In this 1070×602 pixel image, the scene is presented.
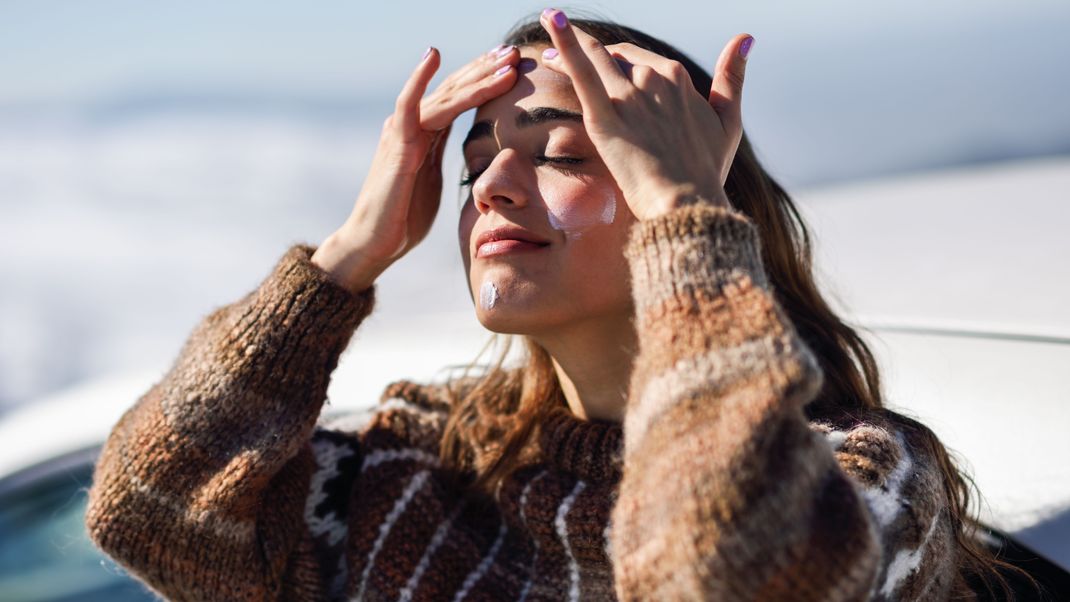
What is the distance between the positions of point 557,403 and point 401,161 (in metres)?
0.46

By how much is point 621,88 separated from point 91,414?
1.67m

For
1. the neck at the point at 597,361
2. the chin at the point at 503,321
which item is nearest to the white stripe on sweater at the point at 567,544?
the neck at the point at 597,361

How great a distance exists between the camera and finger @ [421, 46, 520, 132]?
5.59 feet

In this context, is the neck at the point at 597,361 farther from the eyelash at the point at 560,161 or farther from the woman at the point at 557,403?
the eyelash at the point at 560,161

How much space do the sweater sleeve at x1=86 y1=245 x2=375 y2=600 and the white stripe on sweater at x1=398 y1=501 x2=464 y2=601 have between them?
17cm

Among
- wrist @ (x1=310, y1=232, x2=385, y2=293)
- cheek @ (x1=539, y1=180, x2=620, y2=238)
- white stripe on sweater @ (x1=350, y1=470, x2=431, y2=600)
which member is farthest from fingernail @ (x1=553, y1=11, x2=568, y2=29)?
white stripe on sweater @ (x1=350, y1=470, x2=431, y2=600)

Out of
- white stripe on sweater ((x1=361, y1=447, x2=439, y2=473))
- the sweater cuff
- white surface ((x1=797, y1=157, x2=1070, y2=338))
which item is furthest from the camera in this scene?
white surface ((x1=797, y1=157, x2=1070, y2=338))

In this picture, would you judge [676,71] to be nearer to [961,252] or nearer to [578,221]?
[578,221]

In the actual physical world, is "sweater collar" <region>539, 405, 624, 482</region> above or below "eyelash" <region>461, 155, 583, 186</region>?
below

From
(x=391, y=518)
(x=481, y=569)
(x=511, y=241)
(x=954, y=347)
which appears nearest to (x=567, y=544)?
(x=481, y=569)

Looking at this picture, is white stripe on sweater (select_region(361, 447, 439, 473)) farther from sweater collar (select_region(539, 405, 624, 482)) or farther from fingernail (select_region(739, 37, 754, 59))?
fingernail (select_region(739, 37, 754, 59))

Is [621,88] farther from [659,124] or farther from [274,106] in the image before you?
[274,106]

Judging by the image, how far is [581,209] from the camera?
157cm

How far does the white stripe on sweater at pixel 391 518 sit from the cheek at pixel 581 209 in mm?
502
